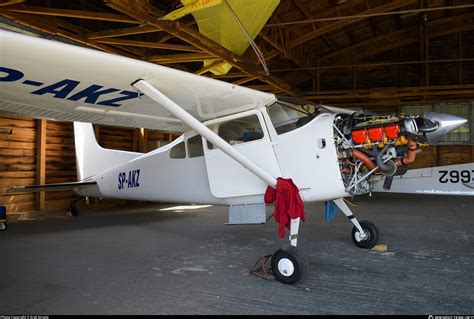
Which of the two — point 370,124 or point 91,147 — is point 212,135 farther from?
point 91,147

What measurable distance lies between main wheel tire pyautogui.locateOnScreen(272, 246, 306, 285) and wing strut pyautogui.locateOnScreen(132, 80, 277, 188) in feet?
2.55

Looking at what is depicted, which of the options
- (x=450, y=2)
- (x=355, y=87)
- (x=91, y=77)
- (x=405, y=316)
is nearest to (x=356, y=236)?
(x=405, y=316)

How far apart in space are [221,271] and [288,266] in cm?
87

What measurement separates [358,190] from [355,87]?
43.3 ft

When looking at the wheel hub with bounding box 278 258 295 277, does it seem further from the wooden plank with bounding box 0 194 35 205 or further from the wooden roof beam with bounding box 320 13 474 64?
the wooden roof beam with bounding box 320 13 474 64

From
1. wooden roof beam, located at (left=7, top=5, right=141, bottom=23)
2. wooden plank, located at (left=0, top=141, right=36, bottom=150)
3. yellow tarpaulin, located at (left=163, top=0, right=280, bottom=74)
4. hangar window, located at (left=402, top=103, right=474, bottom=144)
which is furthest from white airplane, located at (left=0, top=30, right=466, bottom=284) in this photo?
hangar window, located at (left=402, top=103, right=474, bottom=144)

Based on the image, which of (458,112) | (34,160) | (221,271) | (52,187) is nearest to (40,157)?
(34,160)

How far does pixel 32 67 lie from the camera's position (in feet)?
10.4

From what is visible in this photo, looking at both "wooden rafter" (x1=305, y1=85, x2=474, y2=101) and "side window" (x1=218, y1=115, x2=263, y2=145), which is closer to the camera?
"side window" (x1=218, y1=115, x2=263, y2=145)

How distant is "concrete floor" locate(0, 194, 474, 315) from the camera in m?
3.11

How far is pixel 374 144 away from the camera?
3988 mm

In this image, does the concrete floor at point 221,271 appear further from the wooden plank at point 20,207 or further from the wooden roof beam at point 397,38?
the wooden roof beam at point 397,38

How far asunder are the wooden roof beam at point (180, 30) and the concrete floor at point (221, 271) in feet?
11.8

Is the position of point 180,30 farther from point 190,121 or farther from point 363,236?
point 363,236
